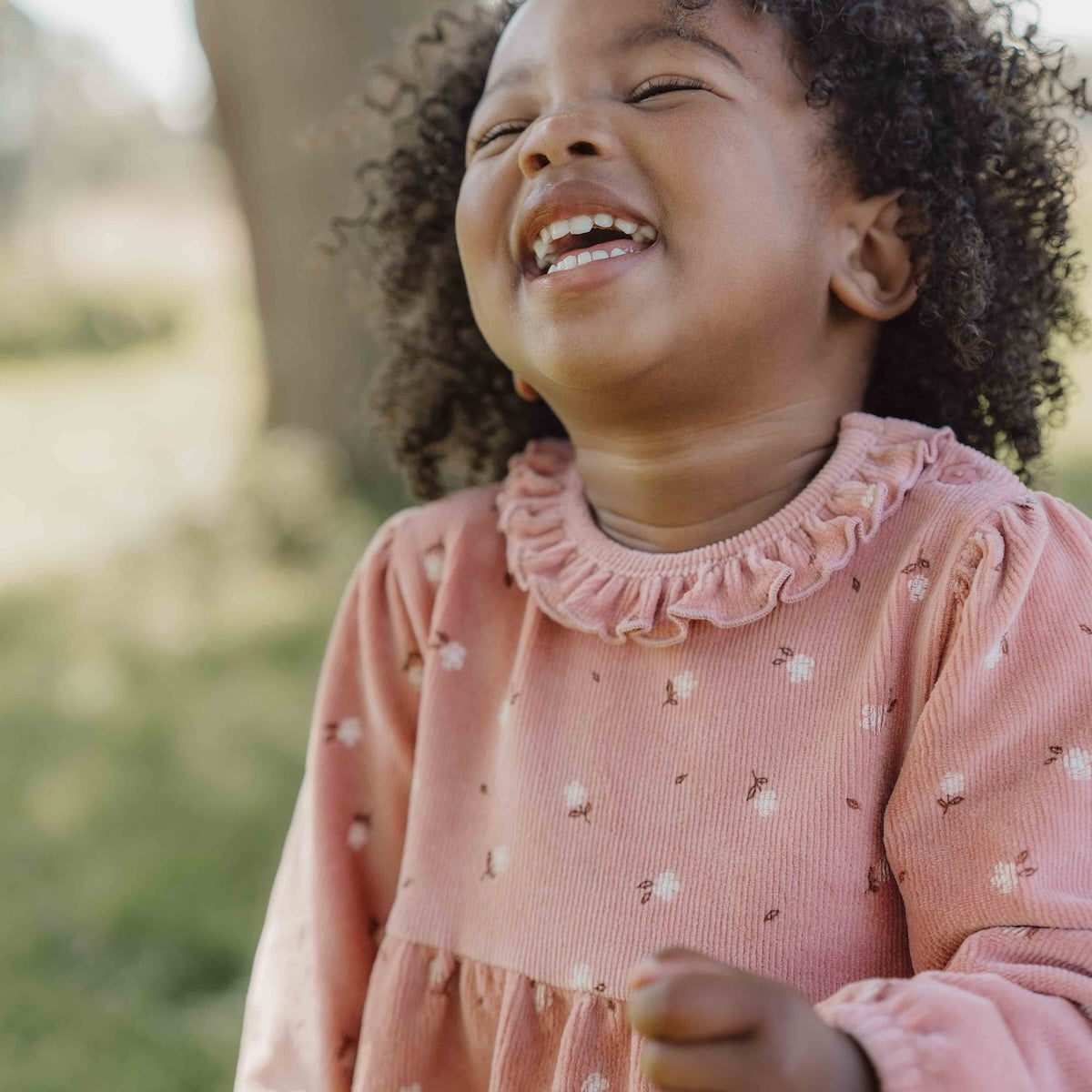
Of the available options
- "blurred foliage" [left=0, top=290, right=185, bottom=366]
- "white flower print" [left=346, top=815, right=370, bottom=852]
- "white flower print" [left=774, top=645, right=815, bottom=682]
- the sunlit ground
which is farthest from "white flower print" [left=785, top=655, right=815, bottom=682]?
"blurred foliage" [left=0, top=290, right=185, bottom=366]

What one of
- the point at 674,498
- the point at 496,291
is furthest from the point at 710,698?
the point at 496,291

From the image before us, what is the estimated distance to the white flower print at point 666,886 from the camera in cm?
117

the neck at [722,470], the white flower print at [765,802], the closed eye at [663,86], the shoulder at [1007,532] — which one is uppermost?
the closed eye at [663,86]

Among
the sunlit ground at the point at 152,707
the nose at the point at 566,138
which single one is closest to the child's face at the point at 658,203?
the nose at the point at 566,138

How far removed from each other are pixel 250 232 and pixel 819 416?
107 inches

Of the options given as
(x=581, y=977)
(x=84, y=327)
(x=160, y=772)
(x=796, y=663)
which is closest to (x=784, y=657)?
(x=796, y=663)

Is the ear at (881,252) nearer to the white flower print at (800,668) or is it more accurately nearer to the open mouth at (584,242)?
the open mouth at (584,242)

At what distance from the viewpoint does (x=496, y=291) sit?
4.28 ft

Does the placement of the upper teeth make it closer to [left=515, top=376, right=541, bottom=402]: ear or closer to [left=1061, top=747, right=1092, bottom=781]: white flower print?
[left=515, top=376, right=541, bottom=402]: ear

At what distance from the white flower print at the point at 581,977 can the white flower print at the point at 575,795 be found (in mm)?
145

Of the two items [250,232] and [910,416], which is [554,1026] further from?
[250,232]

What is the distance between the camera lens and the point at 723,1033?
84 cm

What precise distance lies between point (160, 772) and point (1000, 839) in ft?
6.40

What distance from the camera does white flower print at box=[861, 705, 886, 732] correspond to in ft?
3.68
